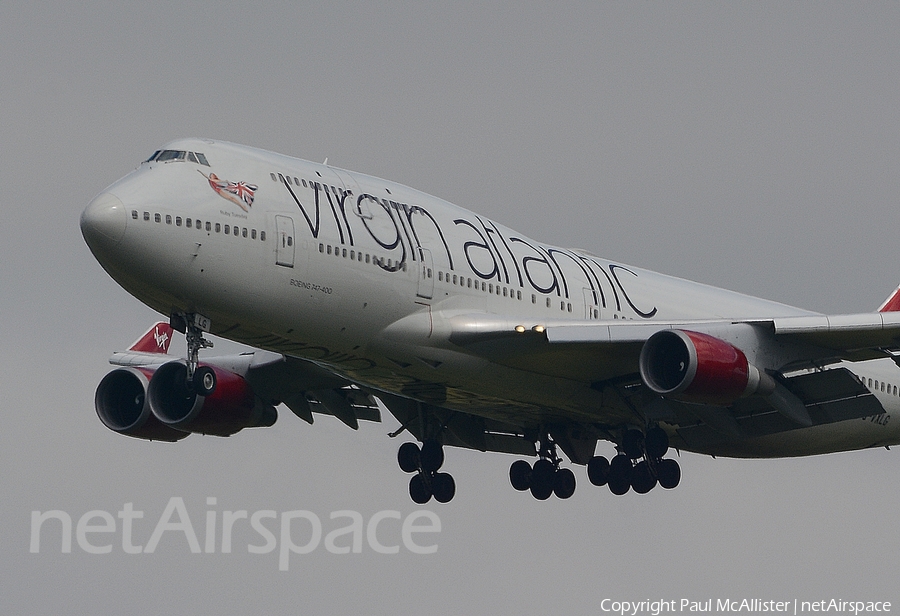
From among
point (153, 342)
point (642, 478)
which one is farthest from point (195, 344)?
point (642, 478)

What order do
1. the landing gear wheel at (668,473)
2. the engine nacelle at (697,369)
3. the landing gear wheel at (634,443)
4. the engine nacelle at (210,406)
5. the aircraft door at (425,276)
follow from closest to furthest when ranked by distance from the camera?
the engine nacelle at (697,369) → the aircraft door at (425,276) → the engine nacelle at (210,406) → the landing gear wheel at (668,473) → the landing gear wheel at (634,443)

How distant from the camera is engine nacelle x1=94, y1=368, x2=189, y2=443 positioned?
4012cm

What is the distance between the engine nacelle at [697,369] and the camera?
32938 millimetres

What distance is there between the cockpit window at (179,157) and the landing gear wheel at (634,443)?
44.5 feet

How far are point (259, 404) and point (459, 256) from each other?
872cm

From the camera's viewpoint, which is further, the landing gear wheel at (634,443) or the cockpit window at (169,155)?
the landing gear wheel at (634,443)

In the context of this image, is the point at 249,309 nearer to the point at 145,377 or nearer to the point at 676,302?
the point at 145,377

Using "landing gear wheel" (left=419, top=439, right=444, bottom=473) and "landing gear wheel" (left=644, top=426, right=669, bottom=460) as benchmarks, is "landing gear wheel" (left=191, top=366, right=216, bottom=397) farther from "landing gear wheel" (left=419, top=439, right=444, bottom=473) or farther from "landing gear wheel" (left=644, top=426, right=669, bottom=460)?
"landing gear wheel" (left=644, top=426, right=669, bottom=460)

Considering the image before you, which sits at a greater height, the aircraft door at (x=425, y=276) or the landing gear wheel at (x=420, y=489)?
the aircraft door at (x=425, y=276)

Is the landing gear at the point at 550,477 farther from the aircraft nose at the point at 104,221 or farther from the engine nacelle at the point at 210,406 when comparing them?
the aircraft nose at the point at 104,221

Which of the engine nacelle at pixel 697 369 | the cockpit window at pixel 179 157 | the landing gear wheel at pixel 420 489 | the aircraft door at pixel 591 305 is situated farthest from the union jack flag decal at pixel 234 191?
the landing gear wheel at pixel 420 489

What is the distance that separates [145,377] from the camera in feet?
131

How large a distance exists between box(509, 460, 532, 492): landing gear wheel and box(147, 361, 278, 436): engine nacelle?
21.8ft

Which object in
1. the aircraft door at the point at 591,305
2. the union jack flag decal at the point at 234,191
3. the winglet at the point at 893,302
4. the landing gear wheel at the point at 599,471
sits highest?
the winglet at the point at 893,302
